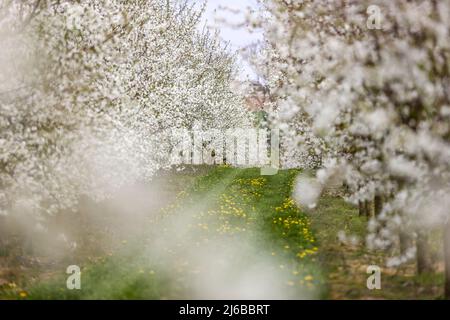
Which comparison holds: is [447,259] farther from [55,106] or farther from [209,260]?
[55,106]

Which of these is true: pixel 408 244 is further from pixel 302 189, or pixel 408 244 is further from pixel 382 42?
pixel 302 189

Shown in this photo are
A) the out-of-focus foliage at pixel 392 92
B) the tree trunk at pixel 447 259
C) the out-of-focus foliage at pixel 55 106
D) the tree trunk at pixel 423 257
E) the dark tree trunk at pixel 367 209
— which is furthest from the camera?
the dark tree trunk at pixel 367 209

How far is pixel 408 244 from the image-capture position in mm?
12297

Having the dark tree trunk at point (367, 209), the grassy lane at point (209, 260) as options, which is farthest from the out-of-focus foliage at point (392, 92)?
the dark tree trunk at point (367, 209)

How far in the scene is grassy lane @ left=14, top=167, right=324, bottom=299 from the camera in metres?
10.2

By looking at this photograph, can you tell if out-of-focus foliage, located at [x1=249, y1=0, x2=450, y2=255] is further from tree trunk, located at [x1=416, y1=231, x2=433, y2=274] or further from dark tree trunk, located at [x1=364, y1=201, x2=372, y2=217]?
dark tree trunk, located at [x1=364, y1=201, x2=372, y2=217]

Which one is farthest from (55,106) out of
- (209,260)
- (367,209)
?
(367,209)

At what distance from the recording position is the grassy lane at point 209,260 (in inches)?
400

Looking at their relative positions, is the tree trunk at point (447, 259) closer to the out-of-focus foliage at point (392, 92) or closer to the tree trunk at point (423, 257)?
the out-of-focus foliage at point (392, 92)

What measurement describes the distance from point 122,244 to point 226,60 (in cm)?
3619

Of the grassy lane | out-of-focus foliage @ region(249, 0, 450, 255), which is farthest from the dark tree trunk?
out-of-focus foliage @ region(249, 0, 450, 255)

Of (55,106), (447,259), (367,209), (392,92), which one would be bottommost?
(447,259)

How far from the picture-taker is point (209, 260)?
12305 mm
